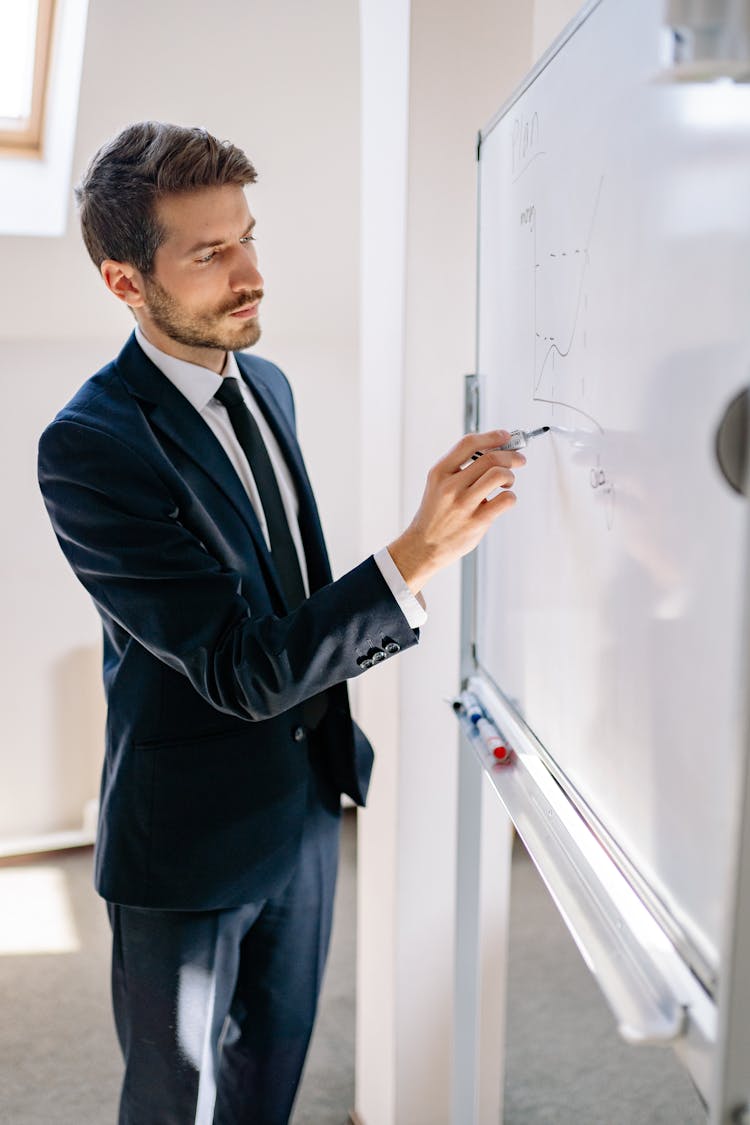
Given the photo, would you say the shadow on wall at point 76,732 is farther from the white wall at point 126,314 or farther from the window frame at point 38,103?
the window frame at point 38,103

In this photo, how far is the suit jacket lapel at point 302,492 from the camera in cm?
156

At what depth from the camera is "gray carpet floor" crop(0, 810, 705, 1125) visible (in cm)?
206

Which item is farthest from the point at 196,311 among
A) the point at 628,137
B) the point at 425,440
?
the point at 628,137

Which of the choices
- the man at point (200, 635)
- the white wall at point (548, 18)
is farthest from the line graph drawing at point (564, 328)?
the white wall at point (548, 18)

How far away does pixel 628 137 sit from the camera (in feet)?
2.93

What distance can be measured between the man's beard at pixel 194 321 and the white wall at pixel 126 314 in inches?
39.3

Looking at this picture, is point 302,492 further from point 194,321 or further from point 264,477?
point 194,321

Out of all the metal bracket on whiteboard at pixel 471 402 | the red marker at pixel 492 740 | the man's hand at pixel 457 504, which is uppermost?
the metal bracket on whiteboard at pixel 471 402

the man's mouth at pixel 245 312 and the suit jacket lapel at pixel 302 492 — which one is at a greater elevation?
the man's mouth at pixel 245 312

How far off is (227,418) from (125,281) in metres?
0.22

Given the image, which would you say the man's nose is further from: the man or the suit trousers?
the suit trousers

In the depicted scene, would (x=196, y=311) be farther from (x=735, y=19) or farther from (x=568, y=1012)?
(x=568, y=1012)

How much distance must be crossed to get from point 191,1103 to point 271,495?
841mm

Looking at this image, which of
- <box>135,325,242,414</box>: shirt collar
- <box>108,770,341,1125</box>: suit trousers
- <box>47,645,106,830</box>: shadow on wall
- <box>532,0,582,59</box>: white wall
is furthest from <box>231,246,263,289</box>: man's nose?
<box>47,645,106,830</box>: shadow on wall
